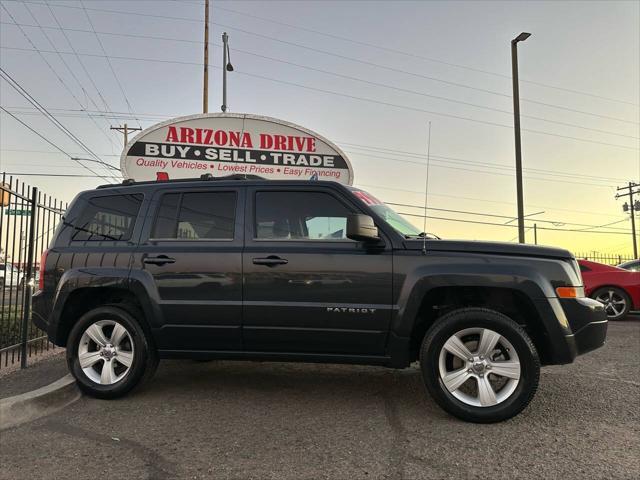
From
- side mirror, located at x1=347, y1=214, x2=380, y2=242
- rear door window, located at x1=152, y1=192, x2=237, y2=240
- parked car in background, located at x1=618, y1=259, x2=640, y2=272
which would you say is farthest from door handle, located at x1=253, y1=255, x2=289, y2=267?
parked car in background, located at x1=618, y1=259, x2=640, y2=272

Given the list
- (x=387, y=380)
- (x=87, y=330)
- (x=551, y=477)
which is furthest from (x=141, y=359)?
(x=551, y=477)

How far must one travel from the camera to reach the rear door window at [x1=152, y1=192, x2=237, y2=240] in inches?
170

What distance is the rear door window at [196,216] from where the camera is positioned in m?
4.31

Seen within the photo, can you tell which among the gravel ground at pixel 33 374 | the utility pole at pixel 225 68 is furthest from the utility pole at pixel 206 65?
the gravel ground at pixel 33 374

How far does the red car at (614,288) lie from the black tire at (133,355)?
884 cm

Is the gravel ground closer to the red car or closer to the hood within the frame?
the hood

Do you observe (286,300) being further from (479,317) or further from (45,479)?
(45,479)

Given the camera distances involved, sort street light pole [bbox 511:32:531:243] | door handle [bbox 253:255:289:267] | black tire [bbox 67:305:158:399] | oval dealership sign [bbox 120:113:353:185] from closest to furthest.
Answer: door handle [bbox 253:255:289:267], black tire [bbox 67:305:158:399], oval dealership sign [bbox 120:113:353:185], street light pole [bbox 511:32:531:243]

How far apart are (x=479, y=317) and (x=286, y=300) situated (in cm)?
154

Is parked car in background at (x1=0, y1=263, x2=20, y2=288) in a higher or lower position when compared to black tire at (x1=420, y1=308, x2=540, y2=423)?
higher

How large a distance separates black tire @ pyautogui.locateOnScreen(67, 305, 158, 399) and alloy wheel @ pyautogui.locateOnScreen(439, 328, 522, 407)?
255cm

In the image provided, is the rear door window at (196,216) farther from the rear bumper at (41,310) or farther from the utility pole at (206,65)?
the utility pole at (206,65)

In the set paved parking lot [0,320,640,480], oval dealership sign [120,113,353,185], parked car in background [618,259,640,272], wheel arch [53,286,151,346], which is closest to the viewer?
paved parking lot [0,320,640,480]

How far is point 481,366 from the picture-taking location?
367cm
